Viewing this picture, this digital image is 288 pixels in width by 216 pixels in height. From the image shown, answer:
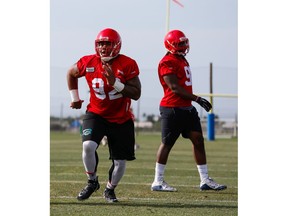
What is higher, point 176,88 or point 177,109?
point 176,88

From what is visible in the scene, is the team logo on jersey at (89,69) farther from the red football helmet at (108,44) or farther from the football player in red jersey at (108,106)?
the red football helmet at (108,44)

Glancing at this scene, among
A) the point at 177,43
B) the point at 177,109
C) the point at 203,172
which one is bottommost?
the point at 203,172

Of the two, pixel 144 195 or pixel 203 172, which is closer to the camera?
pixel 144 195

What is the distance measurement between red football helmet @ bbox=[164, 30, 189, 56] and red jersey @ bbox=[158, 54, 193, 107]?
0.16 feet

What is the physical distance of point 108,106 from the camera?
5.25 meters

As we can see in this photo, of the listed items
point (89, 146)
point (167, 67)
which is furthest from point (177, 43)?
point (89, 146)

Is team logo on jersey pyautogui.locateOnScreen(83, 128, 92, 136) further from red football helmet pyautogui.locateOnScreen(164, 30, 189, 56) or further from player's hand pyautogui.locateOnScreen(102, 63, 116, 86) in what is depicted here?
red football helmet pyautogui.locateOnScreen(164, 30, 189, 56)

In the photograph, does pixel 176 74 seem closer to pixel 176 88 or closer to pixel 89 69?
pixel 176 88

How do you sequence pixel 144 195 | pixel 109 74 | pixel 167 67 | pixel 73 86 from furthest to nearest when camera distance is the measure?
pixel 167 67
pixel 144 195
pixel 73 86
pixel 109 74

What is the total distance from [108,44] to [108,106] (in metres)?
0.42

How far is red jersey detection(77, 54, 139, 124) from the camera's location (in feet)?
17.0

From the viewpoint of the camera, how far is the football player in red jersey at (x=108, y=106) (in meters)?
5.16
